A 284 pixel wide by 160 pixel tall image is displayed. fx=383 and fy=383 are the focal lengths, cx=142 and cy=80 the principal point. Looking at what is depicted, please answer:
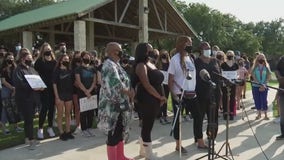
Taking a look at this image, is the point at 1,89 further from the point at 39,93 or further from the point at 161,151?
the point at 161,151

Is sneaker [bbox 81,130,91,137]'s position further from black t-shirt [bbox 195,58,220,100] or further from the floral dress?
the floral dress

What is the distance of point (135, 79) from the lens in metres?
5.99

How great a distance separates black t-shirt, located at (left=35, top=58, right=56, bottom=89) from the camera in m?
8.10

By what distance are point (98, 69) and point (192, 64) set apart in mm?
3036

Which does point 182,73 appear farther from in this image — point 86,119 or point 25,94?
point 25,94

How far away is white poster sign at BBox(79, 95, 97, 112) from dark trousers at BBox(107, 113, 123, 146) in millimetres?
2549

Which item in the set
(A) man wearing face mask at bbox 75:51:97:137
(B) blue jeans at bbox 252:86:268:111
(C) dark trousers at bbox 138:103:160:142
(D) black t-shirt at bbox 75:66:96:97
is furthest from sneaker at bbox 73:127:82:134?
(B) blue jeans at bbox 252:86:268:111

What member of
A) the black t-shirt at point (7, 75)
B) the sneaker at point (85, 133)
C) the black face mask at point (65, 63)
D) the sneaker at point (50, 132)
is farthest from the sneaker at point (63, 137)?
the black t-shirt at point (7, 75)

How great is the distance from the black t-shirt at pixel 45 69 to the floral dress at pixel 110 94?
9.86 feet

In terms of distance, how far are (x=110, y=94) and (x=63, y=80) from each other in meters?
2.59

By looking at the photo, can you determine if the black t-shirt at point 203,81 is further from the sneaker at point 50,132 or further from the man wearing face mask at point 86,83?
the sneaker at point 50,132

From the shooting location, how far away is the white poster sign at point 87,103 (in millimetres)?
7961

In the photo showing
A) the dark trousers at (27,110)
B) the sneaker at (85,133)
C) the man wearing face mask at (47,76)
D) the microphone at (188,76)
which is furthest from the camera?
the sneaker at (85,133)

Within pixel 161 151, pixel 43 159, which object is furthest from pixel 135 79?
pixel 43 159
